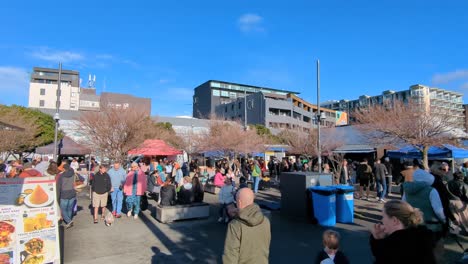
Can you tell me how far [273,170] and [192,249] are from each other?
61.0ft

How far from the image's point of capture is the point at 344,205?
28.0ft

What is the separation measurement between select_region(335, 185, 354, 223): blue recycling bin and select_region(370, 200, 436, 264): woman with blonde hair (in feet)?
20.7

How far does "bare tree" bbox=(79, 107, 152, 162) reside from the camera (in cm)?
1689

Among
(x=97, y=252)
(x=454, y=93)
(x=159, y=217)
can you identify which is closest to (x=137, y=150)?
(x=159, y=217)

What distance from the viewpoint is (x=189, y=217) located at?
8820mm

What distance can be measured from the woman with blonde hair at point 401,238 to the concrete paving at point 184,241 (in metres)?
3.43

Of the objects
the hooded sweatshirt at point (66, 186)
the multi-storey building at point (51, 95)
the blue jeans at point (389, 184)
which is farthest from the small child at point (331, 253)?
the multi-storey building at point (51, 95)

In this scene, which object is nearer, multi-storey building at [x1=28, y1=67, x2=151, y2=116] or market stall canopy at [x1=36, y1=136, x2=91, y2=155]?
market stall canopy at [x1=36, y1=136, x2=91, y2=155]

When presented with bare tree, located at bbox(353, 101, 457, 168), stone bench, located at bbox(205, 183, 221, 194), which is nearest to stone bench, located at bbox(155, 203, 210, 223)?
A: stone bench, located at bbox(205, 183, 221, 194)

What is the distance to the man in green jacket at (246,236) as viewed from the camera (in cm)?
293

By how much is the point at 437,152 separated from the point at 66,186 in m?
16.6

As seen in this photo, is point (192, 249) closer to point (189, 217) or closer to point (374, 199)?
point (189, 217)

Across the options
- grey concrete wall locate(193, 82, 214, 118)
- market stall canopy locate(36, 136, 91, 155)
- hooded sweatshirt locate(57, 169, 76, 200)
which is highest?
grey concrete wall locate(193, 82, 214, 118)

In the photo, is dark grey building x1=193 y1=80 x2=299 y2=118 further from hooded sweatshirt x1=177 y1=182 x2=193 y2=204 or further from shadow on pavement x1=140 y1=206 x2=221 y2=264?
shadow on pavement x1=140 y1=206 x2=221 y2=264
